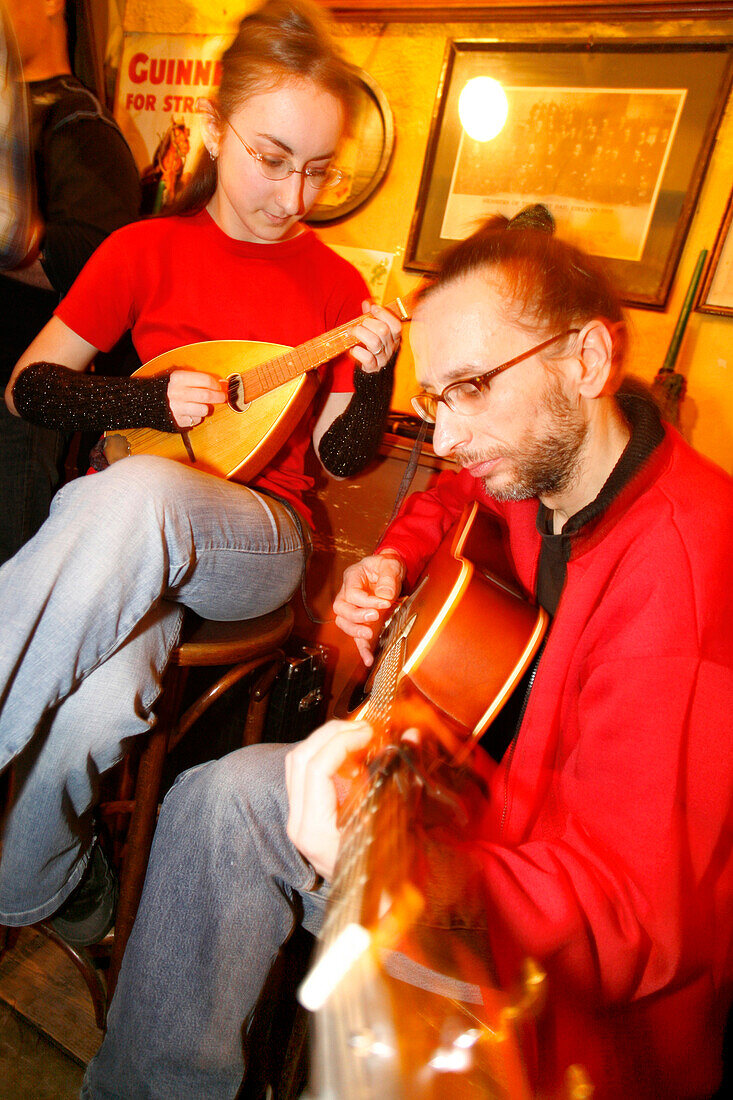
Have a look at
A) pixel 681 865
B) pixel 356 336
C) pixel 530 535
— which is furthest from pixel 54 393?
pixel 681 865

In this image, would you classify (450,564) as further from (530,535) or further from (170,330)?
(170,330)

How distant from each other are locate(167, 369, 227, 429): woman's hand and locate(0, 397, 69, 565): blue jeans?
1.87 ft

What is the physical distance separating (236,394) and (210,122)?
664mm

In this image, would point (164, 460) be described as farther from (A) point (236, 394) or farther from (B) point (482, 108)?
(B) point (482, 108)

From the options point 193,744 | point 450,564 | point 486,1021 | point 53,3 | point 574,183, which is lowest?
point 193,744

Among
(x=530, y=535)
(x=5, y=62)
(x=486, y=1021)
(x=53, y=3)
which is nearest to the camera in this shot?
(x=486, y=1021)

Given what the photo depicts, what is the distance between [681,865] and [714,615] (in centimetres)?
27

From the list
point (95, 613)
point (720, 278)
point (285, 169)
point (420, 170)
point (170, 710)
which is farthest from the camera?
point (420, 170)

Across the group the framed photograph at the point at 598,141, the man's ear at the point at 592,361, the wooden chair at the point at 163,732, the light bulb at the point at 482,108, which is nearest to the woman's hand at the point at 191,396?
the wooden chair at the point at 163,732

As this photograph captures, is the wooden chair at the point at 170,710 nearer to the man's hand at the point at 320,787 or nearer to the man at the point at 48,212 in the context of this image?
the man's hand at the point at 320,787

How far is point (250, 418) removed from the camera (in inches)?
52.5

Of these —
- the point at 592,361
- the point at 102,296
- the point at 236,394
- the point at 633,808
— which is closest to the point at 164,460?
the point at 236,394

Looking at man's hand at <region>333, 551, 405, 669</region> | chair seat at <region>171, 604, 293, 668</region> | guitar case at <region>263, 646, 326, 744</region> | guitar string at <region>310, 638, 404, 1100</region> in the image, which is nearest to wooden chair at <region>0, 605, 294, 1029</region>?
chair seat at <region>171, 604, 293, 668</region>

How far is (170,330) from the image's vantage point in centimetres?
146
